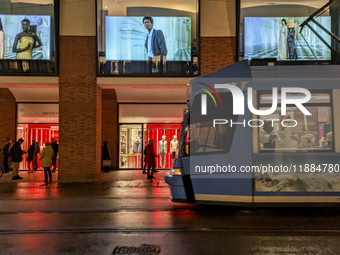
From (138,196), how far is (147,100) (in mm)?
8168

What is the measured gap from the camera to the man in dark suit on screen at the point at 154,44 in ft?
44.4

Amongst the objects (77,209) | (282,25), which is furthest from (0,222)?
(282,25)

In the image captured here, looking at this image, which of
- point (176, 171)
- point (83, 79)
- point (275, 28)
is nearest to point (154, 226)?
point (176, 171)

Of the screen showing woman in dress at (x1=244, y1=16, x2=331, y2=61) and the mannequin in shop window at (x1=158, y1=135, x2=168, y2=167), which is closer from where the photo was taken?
the screen showing woman in dress at (x1=244, y1=16, x2=331, y2=61)

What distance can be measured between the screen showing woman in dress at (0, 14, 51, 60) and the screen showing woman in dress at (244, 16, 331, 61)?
28.4 feet

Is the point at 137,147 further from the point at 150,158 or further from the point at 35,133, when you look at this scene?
the point at 35,133

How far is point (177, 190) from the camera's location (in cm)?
721

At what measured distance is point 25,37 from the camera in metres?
13.3

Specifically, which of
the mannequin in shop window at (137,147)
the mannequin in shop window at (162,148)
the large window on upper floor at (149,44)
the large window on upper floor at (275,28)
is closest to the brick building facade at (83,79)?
the large window on upper floor at (149,44)

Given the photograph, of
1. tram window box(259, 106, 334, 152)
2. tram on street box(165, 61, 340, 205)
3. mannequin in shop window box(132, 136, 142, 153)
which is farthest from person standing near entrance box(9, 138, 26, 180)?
tram window box(259, 106, 334, 152)

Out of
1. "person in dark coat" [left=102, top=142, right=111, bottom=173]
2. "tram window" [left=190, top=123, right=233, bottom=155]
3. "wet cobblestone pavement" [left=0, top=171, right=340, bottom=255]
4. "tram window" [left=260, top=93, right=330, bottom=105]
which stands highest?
"tram window" [left=260, top=93, right=330, bottom=105]

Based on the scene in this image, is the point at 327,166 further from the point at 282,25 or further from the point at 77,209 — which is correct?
the point at 282,25

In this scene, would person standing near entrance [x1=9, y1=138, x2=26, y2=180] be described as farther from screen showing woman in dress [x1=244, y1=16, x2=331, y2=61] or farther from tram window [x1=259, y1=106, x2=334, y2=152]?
tram window [x1=259, y1=106, x2=334, y2=152]

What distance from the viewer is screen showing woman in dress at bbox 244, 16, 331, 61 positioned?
42.5 feet
